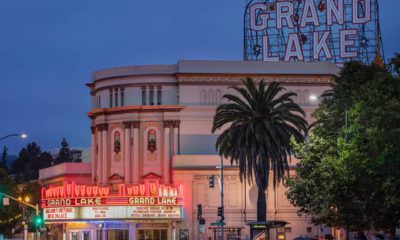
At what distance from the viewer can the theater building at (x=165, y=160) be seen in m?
97.1

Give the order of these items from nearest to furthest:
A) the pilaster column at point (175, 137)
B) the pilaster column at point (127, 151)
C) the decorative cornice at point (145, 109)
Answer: the decorative cornice at point (145, 109) < the pilaster column at point (175, 137) < the pilaster column at point (127, 151)

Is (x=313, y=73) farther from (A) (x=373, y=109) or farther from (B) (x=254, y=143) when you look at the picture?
(A) (x=373, y=109)

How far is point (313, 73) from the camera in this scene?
105m

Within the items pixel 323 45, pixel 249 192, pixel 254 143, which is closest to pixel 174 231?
pixel 249 192

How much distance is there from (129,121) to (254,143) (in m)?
22.5

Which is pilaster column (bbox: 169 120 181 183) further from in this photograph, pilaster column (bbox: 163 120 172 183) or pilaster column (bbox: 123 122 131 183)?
pilaster column (bbox: 123 122 131 183)

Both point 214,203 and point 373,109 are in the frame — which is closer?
point 373,109

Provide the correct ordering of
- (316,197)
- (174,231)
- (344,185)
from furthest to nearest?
(174,231)
(316,197)
(344,185)

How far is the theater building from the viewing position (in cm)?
9712

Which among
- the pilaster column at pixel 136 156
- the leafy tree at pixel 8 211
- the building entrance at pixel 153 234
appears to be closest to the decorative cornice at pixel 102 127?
the pilaster column at pixel 136 156

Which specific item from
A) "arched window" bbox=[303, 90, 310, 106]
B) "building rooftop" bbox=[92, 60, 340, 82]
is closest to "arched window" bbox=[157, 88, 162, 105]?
"building rooftop" bbox=[92, 60, 340, 82]

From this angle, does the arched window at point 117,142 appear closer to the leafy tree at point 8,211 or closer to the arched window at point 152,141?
the arched window at point 152,141

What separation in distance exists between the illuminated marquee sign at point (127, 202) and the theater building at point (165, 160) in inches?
4.3

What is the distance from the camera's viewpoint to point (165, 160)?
10356 centimetres
